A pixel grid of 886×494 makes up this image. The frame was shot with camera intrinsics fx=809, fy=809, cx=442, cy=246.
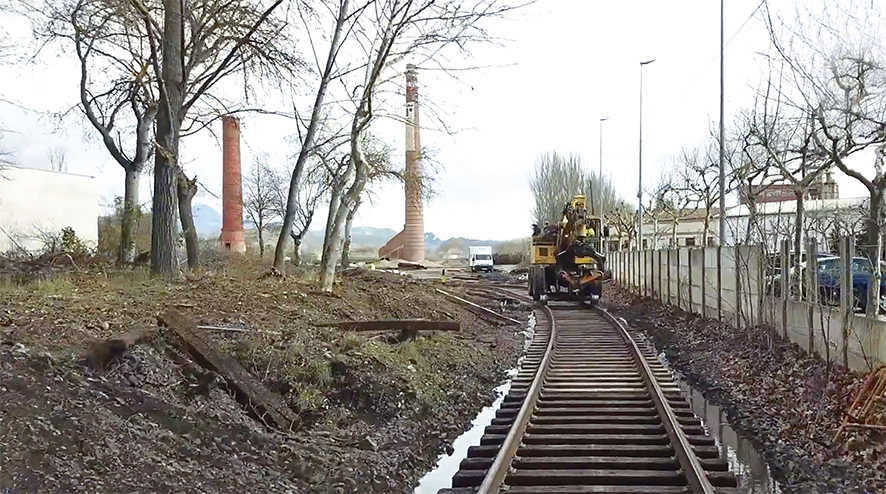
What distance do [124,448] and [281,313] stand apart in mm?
7607

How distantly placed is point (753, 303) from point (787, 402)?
224 inches

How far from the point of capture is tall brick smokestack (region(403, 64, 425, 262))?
18.4 m

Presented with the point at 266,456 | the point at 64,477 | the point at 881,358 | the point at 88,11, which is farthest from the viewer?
the point at 88,11

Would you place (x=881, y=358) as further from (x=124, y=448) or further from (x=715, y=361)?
(x=124, y=448)

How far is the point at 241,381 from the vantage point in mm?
8656

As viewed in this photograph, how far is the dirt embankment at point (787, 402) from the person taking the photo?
7895mm

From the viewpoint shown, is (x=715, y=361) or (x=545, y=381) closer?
(x=545, y=381)

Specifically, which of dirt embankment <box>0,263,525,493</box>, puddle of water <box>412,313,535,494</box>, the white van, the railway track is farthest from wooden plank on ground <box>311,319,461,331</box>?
the white van

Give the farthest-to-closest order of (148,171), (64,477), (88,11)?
(148,171), (88,11), (64,477)

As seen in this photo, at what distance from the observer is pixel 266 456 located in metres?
7.36

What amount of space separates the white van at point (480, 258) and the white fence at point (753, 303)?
144 feet

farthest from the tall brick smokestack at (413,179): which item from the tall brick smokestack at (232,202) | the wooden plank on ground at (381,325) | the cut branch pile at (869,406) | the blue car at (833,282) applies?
the cut branch pile at (869,406)

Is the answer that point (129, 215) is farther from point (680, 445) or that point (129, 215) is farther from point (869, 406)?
point (869, 406)

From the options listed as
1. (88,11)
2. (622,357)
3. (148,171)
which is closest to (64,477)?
(622,357)
